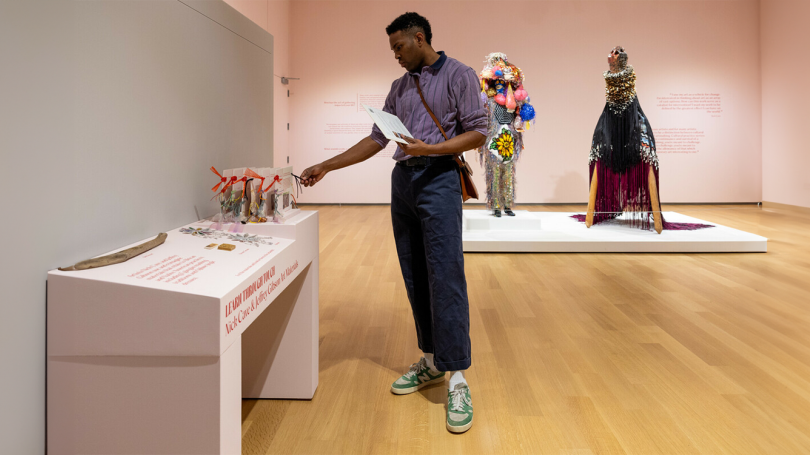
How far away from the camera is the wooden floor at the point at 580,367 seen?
5.51 ft

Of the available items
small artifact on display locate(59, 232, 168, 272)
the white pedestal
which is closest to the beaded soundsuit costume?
the white pedestal

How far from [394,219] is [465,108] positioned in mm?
476

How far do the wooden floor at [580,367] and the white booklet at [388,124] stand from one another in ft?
2.95

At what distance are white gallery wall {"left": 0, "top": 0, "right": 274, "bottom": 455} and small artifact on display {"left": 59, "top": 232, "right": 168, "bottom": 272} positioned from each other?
5 cm

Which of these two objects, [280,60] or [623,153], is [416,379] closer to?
[623,153]

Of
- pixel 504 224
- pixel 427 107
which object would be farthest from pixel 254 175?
pixel 504 224

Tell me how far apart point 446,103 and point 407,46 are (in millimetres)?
216

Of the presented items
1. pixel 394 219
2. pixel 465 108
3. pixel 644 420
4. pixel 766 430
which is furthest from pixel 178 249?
pixel 766 430

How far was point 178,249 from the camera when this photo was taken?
141cm

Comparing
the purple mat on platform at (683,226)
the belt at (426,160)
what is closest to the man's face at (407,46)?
the belt at (426,160)

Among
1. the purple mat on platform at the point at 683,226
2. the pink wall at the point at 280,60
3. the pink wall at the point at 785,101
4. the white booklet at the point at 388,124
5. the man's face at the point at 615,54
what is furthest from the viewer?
the pink wall at the point at 280,60

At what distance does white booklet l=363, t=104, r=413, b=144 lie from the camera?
5.11 feet

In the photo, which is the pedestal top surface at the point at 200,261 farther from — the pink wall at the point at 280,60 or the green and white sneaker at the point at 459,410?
the pink wall at the point at 280,60

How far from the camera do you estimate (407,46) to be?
1.76 m
